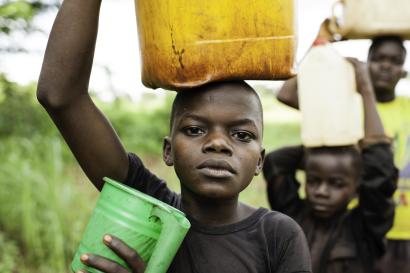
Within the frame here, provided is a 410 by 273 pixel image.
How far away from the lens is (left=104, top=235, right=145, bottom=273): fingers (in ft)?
5.93

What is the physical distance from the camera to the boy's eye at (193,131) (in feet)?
6.48

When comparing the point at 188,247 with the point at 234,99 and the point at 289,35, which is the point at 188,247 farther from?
the point at 289,35

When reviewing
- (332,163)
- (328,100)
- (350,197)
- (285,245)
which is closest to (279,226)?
(285,245)

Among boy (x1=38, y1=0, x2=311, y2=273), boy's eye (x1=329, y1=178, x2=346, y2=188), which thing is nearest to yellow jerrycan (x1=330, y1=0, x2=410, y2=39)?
boy's eye (x1=329, y1=178, x2=346, y2=188)

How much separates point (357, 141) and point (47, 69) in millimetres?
2013

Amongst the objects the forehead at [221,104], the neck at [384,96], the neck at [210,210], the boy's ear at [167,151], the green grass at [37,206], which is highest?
the forehead at [221,104]

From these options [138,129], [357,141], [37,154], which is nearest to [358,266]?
[357,141]

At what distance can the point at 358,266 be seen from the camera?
339 centimetres

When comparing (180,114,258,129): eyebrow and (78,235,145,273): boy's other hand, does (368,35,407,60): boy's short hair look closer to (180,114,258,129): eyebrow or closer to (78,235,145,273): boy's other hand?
(180,114,258,129): eyebrow

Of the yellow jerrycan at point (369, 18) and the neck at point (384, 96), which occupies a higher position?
the yellow jerrycan at point (369, 18)

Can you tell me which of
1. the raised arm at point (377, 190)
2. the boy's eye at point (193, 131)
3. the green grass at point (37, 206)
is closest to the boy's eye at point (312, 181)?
the raised arm at point (377, 190)

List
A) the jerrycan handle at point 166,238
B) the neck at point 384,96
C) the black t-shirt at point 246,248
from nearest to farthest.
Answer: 1. the jerrycan handle at point 166,238
2. the black t-shirt at point 246,248
3. the neck at point 384,96

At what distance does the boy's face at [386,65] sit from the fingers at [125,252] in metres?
2.61

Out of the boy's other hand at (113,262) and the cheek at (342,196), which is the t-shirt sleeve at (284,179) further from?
the boy's other hand at (113,262)
